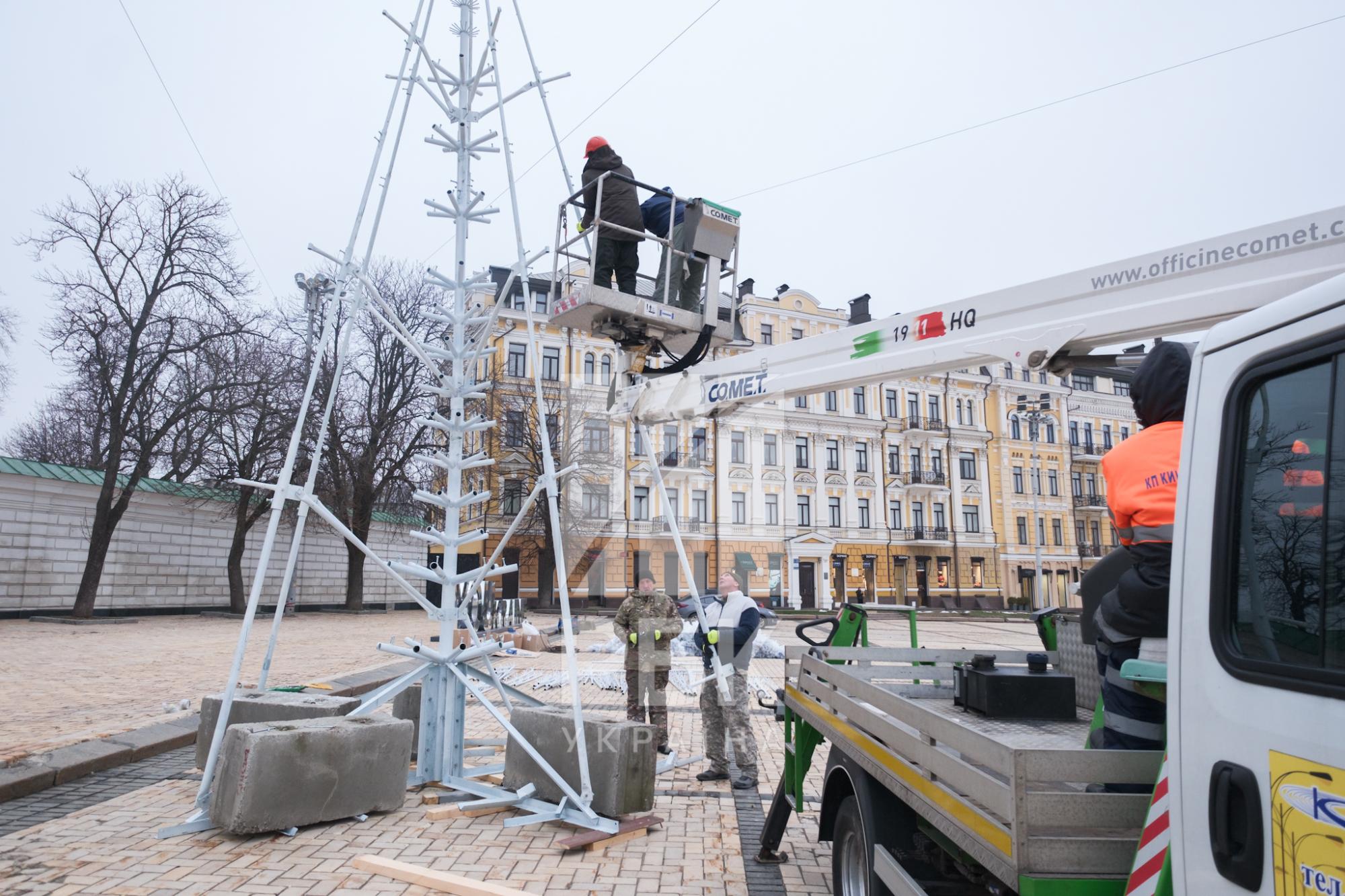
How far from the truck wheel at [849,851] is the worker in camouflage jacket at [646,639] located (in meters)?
4.23

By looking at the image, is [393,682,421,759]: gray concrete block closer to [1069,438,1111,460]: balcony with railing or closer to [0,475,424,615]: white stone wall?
[1069,438,1111,460]: balcony with railing

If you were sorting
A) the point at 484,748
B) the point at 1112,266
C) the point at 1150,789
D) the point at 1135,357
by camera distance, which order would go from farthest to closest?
the point at 484,748 < the point at 1135,357 < the point at 1112,266 < the point at 1150,789

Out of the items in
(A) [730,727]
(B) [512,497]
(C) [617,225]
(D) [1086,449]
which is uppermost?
(D) [1086,449]

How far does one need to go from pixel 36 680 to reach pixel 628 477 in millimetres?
9480

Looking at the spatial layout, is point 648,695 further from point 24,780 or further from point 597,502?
point 597,502

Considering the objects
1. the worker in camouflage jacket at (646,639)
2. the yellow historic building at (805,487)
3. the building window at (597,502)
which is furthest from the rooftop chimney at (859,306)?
the worker in camouflage jacket at (646,639)

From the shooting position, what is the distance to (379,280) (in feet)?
113

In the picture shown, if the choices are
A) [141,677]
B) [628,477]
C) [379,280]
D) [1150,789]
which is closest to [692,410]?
[1150,789]

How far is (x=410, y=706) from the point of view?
26.0ft

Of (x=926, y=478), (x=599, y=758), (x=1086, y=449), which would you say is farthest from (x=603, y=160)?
(x=926, y=478)

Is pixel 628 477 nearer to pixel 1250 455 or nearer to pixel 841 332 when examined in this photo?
pixel 841 332

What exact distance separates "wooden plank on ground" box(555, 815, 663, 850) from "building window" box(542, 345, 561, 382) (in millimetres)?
34781

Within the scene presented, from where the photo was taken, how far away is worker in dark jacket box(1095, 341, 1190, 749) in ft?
8.15

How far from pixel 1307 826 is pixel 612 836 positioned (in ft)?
15.8
